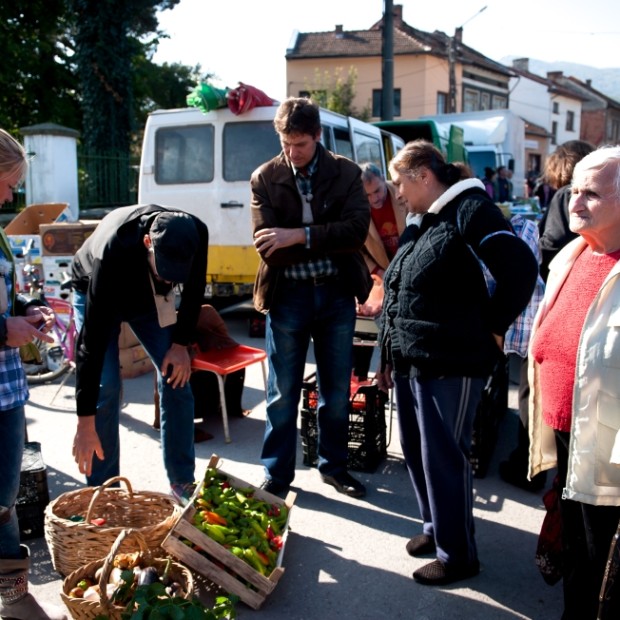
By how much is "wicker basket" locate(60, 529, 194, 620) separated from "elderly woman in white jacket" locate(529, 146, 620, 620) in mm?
1415

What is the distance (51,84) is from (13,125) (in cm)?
193

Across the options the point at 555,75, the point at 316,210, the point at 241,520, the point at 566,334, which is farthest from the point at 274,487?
the point at 555,75

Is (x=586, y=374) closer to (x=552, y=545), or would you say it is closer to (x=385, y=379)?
(x=552, y=545)

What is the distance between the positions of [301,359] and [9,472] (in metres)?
1.65

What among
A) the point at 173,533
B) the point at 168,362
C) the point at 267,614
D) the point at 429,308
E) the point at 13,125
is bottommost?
the point at 267,614

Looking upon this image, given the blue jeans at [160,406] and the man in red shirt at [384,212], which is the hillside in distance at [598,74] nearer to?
the man in red shirt at [384,212]

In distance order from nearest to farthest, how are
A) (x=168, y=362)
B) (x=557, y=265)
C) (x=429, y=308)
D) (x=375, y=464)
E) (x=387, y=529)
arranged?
(x=557, y=265)
(x=429, y=308)
(x=168, y=362)
(x=387, y=529)
(x=375, y=464)

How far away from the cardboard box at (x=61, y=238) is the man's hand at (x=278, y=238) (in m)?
3.60

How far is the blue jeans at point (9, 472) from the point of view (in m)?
2.45

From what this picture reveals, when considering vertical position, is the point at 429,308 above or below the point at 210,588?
above

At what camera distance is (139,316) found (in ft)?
10.8

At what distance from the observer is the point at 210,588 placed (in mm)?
2928

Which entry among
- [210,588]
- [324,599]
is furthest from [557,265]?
[210,588]

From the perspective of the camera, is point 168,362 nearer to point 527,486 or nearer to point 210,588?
point 210,588
